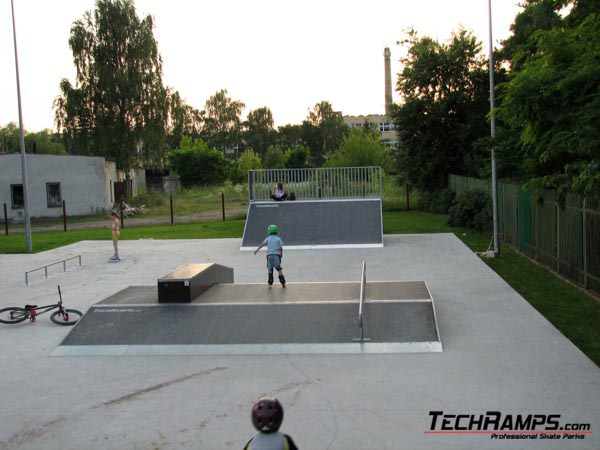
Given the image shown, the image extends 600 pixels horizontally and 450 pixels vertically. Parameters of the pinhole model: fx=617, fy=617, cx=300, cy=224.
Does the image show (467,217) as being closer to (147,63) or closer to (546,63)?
(546,63)

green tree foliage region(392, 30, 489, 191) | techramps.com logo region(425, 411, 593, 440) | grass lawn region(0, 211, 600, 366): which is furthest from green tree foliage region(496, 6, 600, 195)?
green tree foliage region(392, 30, 489, 191)

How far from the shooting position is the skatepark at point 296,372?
22.4ft

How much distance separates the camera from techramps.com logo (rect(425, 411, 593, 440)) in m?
6.51

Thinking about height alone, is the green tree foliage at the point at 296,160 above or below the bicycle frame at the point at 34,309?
above

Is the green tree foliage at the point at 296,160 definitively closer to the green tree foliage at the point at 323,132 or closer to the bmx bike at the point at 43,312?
the green tree foliage at the point at 323,132

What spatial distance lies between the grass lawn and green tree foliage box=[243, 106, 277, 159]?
3066 inches

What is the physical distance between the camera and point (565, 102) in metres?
11.1

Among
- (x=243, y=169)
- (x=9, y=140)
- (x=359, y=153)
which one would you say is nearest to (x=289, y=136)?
(x=243, y=169)

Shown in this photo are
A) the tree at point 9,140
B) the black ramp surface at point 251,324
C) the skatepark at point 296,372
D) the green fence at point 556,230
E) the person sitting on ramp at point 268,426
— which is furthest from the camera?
the tree at point 9,140

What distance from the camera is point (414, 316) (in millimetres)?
10469

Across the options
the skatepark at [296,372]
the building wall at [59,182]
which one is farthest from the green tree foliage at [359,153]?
the skatepark at [296,372]

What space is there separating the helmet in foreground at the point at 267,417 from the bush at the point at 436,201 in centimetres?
3151

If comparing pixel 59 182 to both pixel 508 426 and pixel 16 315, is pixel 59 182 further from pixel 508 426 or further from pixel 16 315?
pixel 508 426

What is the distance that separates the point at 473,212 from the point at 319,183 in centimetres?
703
